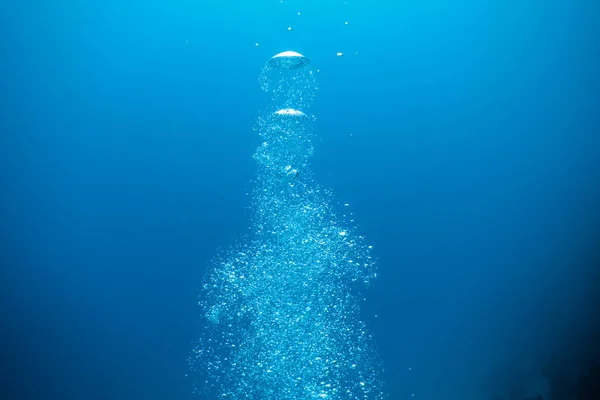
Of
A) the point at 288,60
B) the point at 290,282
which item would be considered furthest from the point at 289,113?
the point at 290,282

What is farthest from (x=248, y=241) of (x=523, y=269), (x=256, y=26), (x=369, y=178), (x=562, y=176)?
(x=562, y=176)

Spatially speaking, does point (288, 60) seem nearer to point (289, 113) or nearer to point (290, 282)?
point (289, 113)

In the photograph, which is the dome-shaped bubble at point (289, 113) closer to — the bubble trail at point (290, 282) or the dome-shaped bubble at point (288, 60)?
the bubble trail at point (290, 282)

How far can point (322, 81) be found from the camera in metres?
3.15

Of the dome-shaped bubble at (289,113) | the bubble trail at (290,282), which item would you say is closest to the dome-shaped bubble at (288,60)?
the bubble trail at (290,282)

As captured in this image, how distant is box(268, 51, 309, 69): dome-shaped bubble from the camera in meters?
3.09

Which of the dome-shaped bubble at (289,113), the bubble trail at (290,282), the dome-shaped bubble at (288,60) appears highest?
the dome-shaped bubble at (288,60)

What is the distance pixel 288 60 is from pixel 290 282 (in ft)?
5.88

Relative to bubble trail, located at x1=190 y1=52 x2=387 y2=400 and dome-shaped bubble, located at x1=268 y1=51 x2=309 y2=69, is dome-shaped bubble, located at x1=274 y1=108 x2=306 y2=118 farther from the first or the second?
dome-shaped bubble, located at x1=268 y1=51 x2=309 y2=69

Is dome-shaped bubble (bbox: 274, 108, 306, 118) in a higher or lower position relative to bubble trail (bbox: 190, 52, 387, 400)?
higher

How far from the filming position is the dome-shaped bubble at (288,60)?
122 inches

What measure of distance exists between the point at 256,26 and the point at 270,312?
2.33 meters

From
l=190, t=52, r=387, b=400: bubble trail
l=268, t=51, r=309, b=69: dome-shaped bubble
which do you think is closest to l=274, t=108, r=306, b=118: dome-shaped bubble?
l=190, t=52, r=387, b=400: bubble trail

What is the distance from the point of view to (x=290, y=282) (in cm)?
312
